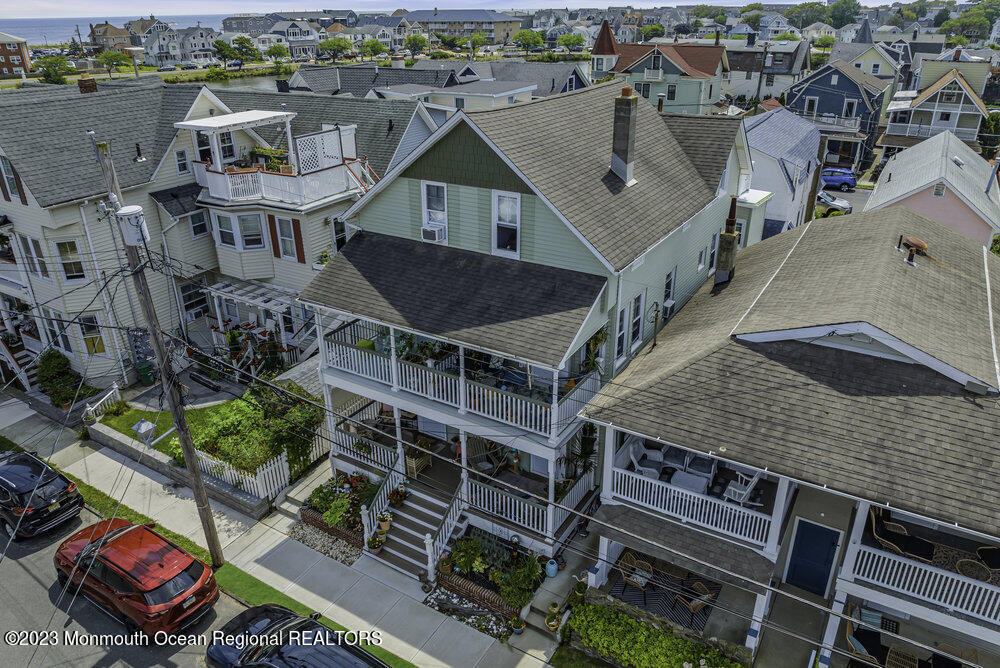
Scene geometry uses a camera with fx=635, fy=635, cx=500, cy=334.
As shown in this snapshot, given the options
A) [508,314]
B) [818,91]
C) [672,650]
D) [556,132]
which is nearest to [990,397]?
[672,650]

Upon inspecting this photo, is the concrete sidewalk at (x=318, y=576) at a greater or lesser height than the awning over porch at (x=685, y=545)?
lesser

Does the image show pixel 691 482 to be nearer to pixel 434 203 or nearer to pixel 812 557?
pixel 812 557

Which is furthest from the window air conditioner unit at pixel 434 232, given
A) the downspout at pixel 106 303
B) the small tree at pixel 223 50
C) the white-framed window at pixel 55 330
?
the small tree at pixel 223 50

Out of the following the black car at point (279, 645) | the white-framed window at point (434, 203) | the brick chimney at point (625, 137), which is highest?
the brick chimney at point (625, 137)

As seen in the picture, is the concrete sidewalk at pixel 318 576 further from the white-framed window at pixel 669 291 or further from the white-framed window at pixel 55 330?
the white-framed window at pixel 669 291

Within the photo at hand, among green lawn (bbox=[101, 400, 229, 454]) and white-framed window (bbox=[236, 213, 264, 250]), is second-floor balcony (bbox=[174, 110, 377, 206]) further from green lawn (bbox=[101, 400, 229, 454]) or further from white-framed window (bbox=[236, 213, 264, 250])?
green lawn (bbox=[101, 400, 229, 454])

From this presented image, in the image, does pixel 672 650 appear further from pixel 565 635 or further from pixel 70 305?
pixel 70 305

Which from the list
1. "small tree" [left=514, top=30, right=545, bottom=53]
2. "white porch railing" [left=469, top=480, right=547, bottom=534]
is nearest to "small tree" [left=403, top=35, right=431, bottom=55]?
"small tree" [left=514, top=30, right=545, bottom=53]

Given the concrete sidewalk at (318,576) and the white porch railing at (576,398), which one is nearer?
the concrete sidewalk at (318,576)
